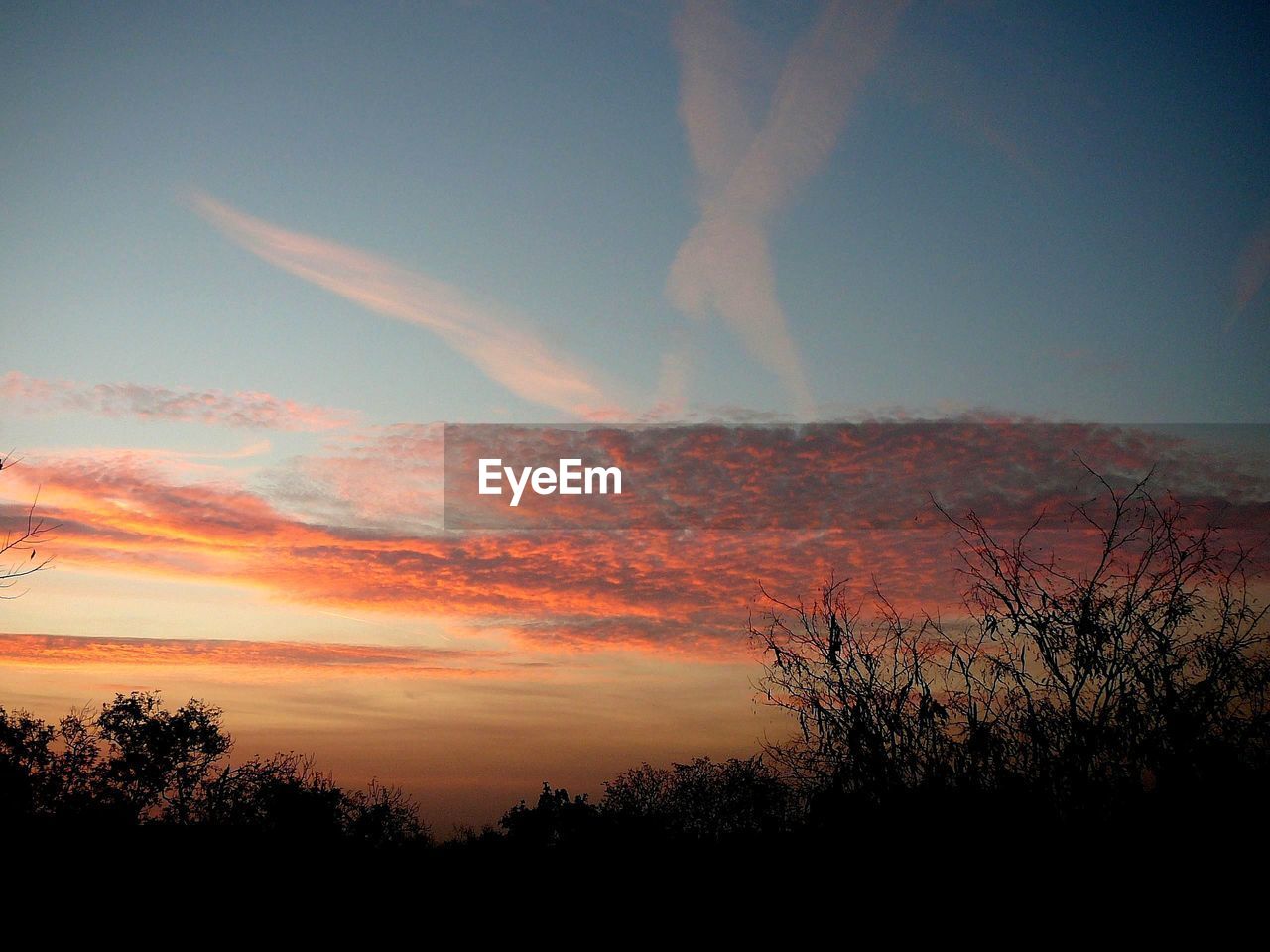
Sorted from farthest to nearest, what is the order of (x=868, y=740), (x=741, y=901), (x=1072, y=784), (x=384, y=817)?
(x=384, y=817) → (x=741, y=901) → (x=868, y=740) → (x=1072, y=784)

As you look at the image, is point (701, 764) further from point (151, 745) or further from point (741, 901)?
point (741, 901)

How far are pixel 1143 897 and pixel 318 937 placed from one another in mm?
15639

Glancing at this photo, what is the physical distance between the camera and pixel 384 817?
5950 centimetres

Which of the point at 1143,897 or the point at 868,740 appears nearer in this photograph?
the point at 1143,897

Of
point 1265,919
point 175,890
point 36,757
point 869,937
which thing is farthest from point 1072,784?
point 36,757

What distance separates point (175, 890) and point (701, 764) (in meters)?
44.7

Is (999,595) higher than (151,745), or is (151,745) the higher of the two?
(999,595)

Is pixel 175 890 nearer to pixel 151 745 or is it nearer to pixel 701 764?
pixel 151 745

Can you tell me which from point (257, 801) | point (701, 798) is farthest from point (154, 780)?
point (701, 798)

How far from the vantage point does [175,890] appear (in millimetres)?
21922

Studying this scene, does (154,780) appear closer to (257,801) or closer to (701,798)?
(257,801)

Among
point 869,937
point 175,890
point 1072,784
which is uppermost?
point 1072,784

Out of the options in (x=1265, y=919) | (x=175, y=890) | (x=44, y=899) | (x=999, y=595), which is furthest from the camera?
(x=175, y=890)

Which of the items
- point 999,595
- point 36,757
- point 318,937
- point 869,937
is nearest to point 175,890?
point 318,937
